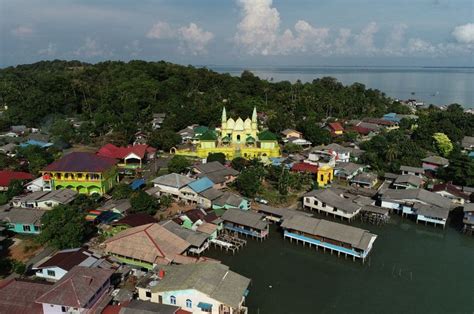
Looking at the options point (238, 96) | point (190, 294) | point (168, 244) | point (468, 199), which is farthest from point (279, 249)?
point (238, 96)

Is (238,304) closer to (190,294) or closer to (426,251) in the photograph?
(190,294)

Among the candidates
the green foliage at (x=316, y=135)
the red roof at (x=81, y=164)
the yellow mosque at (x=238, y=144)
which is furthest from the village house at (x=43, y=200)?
the green foliage at (x=316, y=135)

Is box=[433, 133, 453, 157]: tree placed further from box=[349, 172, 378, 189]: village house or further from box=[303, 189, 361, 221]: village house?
box=[303, 189, 361, 221]: village house

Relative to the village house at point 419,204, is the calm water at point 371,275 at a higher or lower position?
lower

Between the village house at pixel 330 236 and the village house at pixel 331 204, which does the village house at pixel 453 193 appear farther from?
the village house at pixel 330 236

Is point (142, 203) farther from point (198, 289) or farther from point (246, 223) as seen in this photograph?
point (198, 289)

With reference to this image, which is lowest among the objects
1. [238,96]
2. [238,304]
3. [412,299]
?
[412,299]

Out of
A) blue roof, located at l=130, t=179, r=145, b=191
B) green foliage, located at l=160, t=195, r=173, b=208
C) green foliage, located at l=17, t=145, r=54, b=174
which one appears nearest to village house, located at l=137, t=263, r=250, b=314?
green foliage, located at l=160, t=195, r=173, b=208
